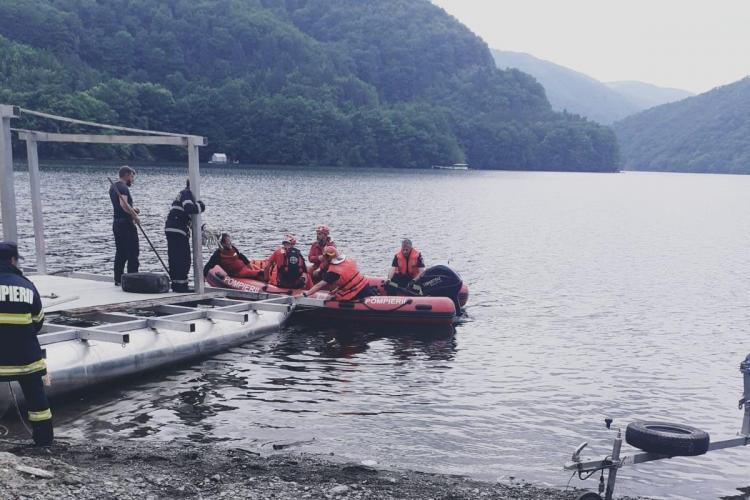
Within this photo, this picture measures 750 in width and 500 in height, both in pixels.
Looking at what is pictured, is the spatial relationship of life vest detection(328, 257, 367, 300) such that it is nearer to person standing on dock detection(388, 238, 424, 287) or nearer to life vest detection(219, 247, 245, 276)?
person standing on dock detection(388, 238, 424, 287)

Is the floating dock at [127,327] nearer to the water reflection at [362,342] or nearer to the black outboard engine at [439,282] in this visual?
the water reflection at [362,342]

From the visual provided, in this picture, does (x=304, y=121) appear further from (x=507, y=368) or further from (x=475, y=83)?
(x=507, y=368)

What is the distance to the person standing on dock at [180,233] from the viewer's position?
42.3 ft

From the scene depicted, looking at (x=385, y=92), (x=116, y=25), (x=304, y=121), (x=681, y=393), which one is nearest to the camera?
(x=681, y=393)

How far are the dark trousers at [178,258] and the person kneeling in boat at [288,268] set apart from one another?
90.8 inches

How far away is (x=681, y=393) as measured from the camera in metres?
11.7

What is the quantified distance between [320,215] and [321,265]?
29162 mm

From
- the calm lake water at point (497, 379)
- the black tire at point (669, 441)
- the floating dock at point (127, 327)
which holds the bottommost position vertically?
the calm lake water at point (497, 379)

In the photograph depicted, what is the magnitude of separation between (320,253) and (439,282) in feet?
9.25

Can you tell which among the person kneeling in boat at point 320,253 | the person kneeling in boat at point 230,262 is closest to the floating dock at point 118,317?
the person kneeling in boat at point 320,253

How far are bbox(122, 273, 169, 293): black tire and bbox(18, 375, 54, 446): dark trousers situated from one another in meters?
5.96

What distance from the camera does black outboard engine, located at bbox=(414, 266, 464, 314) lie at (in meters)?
15.6

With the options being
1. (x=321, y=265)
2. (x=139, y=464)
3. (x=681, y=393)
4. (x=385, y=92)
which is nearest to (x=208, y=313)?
(x=321, y=265)

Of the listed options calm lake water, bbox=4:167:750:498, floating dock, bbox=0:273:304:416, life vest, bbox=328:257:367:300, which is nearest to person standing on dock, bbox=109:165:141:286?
floating dock, bbox=0:273:304:416
